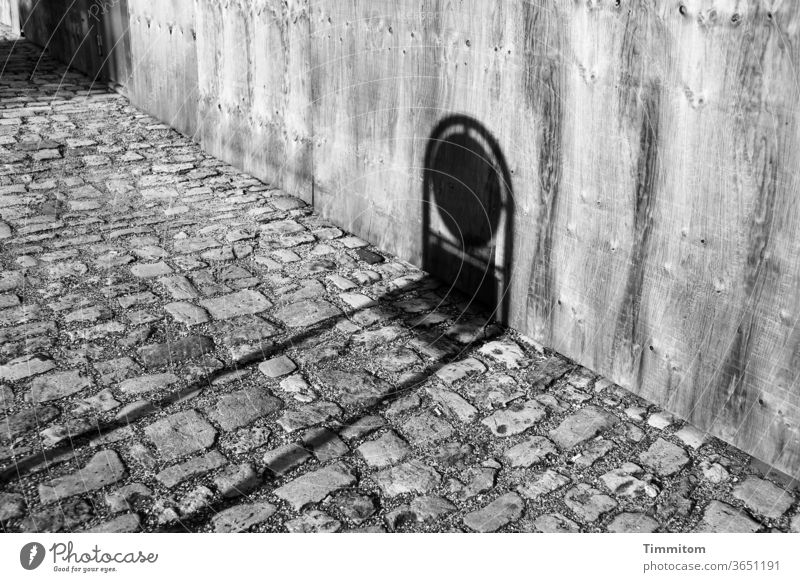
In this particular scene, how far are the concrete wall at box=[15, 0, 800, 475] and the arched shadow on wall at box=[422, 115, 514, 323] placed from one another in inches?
0.5

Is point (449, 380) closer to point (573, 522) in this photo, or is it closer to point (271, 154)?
point (573, 522)

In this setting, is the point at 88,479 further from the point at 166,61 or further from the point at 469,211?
the point at 166,61

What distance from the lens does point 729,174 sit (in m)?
3.64

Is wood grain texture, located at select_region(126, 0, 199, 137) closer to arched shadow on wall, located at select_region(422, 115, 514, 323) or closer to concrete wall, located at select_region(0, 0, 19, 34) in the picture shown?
arched shadow on wall, located at select_region(422, 115, 514, 323)

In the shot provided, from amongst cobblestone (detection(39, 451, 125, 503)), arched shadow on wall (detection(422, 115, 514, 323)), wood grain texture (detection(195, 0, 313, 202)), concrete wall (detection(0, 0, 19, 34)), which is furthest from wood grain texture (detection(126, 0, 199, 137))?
concrete wall (detection(0, 0, 19, 34))

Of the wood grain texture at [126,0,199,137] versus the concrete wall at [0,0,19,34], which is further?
the concrete wall at [0,0,19,34]

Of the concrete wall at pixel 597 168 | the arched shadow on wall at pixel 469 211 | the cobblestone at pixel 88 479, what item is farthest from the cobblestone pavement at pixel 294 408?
the concrete wall at pixel 597 168

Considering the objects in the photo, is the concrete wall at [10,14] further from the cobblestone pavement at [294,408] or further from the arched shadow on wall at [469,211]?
the arched shadow on wall at [469,211]

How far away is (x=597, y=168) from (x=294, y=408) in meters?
1.81

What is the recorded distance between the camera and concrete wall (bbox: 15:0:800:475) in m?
3.57

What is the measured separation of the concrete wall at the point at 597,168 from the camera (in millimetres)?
3566

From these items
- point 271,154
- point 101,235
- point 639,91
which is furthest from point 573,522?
point 271,154

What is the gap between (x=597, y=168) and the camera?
4.22 meters
